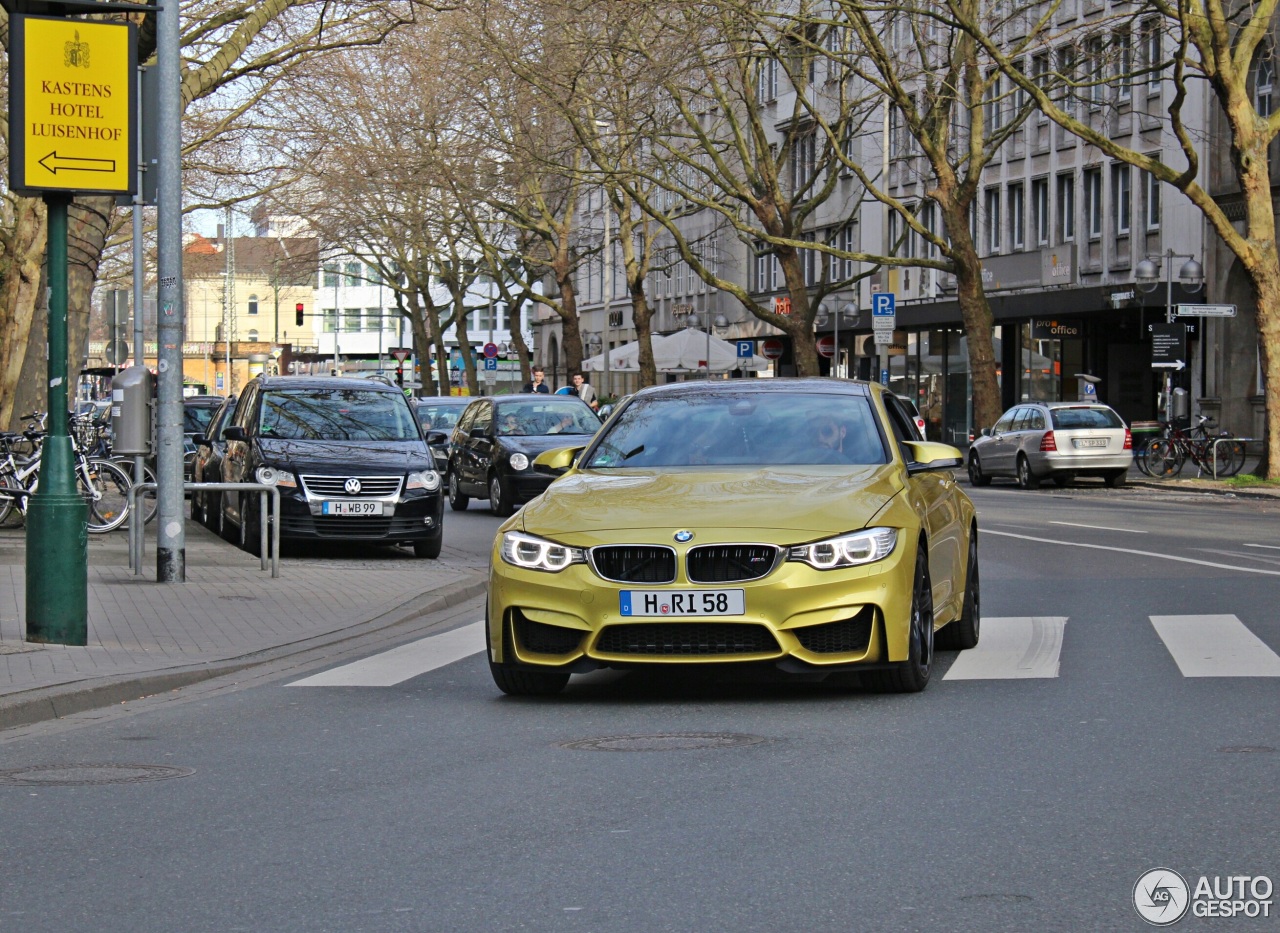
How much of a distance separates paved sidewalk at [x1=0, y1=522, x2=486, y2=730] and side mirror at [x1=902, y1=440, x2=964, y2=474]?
3.73 meters

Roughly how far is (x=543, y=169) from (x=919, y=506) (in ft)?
111

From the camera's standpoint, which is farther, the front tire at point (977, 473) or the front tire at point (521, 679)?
the front tire at point (977, 473)

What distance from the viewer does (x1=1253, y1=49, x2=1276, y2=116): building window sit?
42.2 m

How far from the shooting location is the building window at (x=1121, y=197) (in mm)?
47812

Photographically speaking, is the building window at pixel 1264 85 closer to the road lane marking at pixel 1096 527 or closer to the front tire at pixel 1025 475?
the front tire at pixel 1025 475

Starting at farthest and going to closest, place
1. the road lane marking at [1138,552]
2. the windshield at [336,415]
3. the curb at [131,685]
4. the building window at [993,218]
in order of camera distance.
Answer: the building window at [993,218] → the windshield at [336,415] → the road lane marking at [1138,552] → the curb at [131,685]

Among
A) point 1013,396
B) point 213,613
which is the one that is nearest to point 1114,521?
point 213,613

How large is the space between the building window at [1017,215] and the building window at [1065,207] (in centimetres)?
222

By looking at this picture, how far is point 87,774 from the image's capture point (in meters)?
7.70

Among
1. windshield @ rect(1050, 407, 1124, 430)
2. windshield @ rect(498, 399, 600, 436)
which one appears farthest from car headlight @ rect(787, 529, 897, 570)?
windshield @ rect(1050, 407, 1124, 430)

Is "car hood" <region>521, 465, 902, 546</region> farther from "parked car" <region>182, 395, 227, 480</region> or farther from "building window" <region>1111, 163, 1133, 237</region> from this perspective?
"building window" <region>1111, 163, 1133, 237</region>

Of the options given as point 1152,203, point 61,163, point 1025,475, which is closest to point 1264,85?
point 1152,203

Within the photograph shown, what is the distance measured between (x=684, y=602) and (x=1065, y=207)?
43939 millimetres

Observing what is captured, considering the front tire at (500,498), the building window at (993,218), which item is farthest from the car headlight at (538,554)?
the building window at (993,218)
